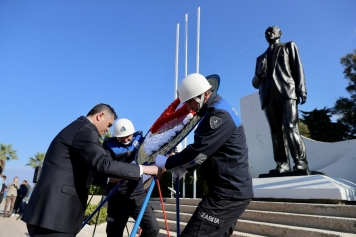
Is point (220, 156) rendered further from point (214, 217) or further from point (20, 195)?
point (20, 195)

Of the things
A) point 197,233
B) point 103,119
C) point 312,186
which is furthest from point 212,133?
point 312,186

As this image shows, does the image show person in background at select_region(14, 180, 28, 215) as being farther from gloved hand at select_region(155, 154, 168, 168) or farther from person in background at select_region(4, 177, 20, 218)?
gloved hand at select_region(155, 154, 168, 168)

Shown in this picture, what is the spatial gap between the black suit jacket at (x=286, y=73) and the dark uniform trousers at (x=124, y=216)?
14.5 feet

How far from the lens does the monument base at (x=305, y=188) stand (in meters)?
5.07

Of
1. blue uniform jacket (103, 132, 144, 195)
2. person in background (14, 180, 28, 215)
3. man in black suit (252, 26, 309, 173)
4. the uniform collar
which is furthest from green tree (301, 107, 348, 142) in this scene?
the uniform collar

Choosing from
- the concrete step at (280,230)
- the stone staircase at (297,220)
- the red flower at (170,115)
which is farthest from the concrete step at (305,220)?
the red flower at (170,115)

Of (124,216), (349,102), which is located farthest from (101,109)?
(349,102)

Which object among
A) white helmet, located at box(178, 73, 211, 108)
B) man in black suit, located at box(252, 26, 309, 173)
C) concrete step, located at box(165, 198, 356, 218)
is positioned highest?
man in black suit, located at box(252, 26, 309, 173)

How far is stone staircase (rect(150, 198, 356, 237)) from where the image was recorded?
4160mm

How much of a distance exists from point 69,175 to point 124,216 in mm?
1854

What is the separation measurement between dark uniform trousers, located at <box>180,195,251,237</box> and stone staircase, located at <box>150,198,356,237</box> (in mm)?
2329

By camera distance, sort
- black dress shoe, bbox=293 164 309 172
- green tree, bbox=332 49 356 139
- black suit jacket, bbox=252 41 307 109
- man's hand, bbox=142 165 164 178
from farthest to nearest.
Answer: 1. green tree, bbox=332 49 356 139
2. black suit jacket, bbox=252 41 307 109
3. black dress shoe, bbox=293 164 309 172
4. man's hand, bbox=142 165 164 178

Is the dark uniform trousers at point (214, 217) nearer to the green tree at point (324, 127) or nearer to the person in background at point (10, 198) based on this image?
the person in background at point (10, 198)

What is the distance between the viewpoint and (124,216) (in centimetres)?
396
